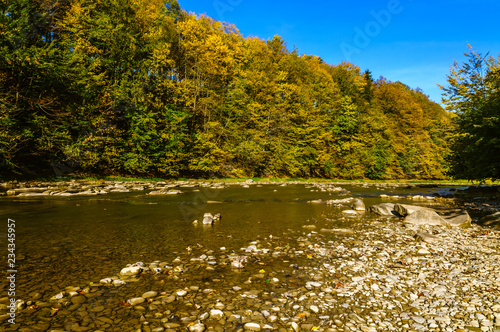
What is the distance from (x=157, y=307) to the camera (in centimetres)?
394

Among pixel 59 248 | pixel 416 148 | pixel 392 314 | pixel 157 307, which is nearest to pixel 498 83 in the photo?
pixel 392 314

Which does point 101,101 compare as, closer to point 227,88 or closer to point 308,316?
point 227,88

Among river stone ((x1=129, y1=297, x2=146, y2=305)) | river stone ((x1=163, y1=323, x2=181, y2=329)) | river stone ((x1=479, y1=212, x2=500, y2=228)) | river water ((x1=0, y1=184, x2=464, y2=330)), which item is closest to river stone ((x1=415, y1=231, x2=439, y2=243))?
river water ((x1=0, y1=184, x2=464, y2=330))

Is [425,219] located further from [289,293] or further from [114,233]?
[114,233]

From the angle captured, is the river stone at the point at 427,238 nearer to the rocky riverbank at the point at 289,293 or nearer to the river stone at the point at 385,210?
the rocky riverbank at the point at 289,293

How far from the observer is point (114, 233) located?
27.7 ft

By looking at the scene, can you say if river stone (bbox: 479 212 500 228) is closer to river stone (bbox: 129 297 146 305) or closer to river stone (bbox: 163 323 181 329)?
river stone (bbox: 163 323 181 329)

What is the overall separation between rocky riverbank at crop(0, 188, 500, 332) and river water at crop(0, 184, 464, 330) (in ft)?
1.56

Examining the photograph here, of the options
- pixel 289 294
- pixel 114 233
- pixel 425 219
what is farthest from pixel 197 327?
pixel 425 219

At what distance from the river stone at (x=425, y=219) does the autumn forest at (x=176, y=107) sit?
33.3 feet

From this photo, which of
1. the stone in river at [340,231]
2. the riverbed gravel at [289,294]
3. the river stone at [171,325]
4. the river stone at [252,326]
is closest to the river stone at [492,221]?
the riverbed gravel at [289,294]

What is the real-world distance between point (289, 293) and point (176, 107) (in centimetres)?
3152

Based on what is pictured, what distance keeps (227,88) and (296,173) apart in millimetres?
18611

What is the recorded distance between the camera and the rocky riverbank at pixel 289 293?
11.7ft
